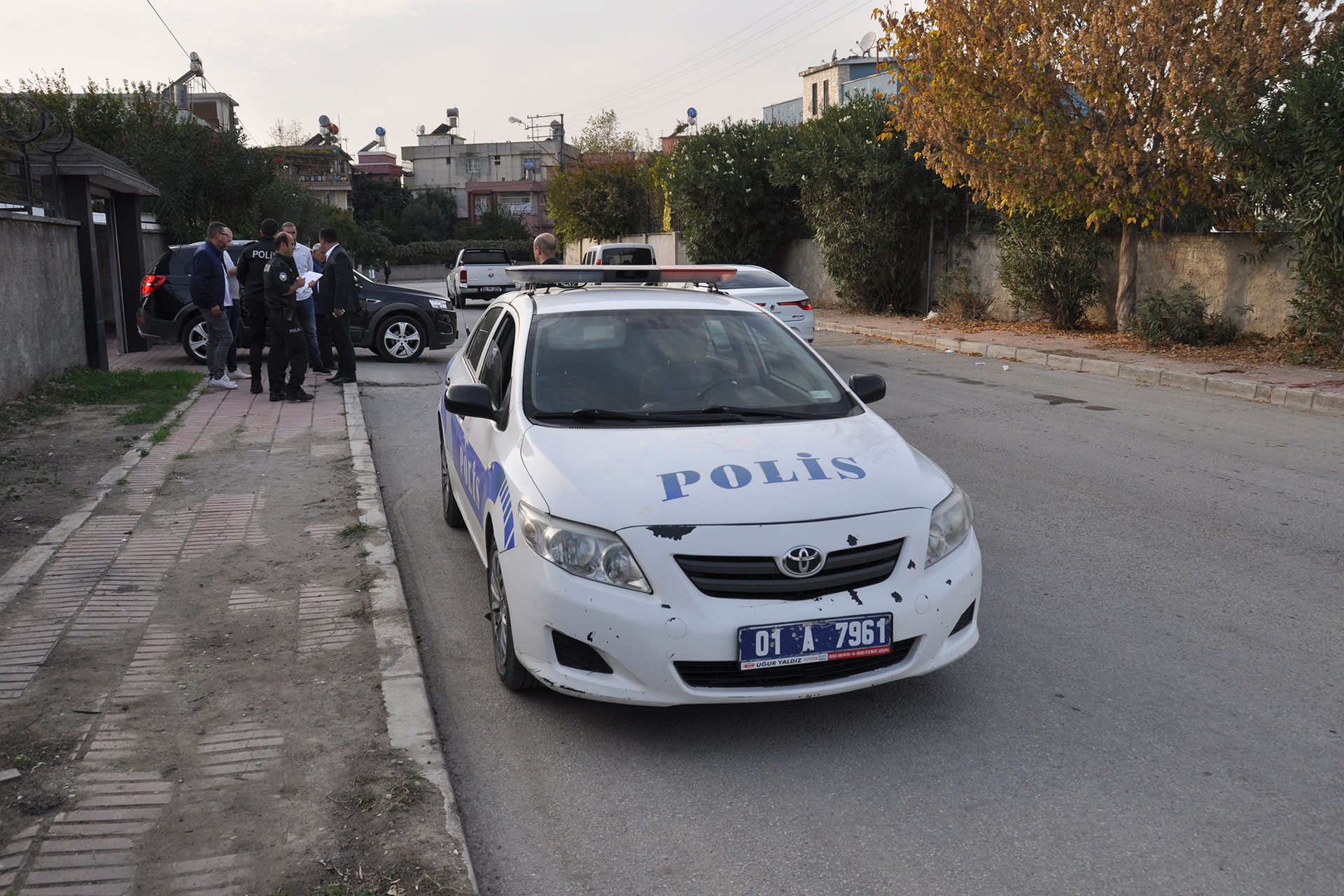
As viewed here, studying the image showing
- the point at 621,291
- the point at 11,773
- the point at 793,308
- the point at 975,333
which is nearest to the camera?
the point at 11,773

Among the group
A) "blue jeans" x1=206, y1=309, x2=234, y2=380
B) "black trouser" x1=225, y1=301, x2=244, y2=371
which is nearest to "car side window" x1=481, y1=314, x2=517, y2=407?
"blue jeans" x1=206, y1=309, x2=234, y2=380

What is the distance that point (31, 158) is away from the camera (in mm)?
12773

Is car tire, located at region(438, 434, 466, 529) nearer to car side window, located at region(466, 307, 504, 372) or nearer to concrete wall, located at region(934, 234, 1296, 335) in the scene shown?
car side window, located at region(466, 307, 504, 372)

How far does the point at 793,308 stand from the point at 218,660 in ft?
41.3

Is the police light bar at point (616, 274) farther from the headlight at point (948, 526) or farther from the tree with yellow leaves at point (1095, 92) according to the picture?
the tree with yellow leaves at point (1095, 92)

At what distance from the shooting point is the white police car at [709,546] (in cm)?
364

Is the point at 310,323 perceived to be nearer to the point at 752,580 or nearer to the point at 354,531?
the point at 354,531

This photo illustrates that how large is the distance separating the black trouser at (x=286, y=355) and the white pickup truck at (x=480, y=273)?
20530mm

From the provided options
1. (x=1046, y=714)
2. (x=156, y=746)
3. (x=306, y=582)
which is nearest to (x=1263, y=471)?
(x=1046, y=714)

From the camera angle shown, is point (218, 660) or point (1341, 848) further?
point (218, 660)

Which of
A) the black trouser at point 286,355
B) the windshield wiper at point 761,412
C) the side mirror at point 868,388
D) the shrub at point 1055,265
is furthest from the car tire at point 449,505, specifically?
the shrub at point 1055,265

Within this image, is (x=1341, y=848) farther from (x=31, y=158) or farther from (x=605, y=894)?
(x=31, y=158)

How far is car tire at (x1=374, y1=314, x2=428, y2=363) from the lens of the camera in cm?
1566

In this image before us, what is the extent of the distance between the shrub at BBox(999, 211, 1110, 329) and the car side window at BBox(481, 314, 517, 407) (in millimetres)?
14717
